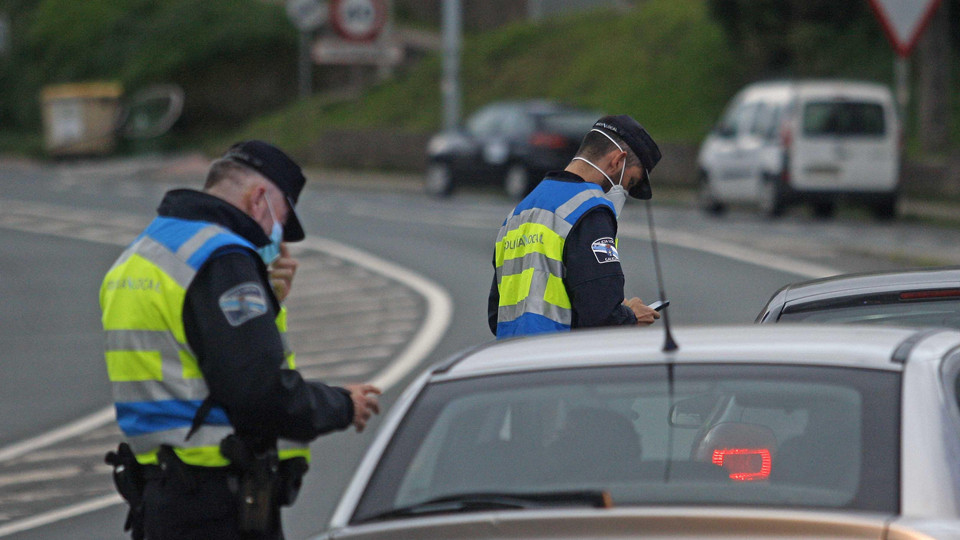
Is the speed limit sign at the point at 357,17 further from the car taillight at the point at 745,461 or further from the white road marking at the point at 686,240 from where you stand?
the car taillight at the point at 745,461

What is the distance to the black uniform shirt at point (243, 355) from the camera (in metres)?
3.78

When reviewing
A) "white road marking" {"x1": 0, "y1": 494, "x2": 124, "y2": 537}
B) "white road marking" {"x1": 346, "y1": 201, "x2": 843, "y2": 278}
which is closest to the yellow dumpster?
"white road marking" {"x1": 346, "y1": 201, "x2": 843, "y2": 278}

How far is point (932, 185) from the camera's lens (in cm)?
2478

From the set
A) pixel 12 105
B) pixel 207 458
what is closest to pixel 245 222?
pixel 207 458

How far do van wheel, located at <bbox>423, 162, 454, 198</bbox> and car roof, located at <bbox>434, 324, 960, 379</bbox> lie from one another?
82.2 ft

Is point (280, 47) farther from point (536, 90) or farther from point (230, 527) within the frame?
point (230, 527)

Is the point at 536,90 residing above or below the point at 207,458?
below

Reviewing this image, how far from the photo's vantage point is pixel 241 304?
12.4 ft

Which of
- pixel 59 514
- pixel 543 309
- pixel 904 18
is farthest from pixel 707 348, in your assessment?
pixel 904 18

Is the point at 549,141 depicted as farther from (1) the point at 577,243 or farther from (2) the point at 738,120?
(1) the point at 577,243

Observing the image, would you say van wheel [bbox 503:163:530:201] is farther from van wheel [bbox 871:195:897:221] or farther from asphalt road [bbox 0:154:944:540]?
van wheel [bbox 871:195:897:221]

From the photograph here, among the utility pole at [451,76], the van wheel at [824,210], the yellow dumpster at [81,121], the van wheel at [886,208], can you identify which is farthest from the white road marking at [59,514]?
the yellow dumpster at [81,121]

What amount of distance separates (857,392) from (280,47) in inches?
1930

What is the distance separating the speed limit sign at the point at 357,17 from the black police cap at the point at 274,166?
35852 mm
